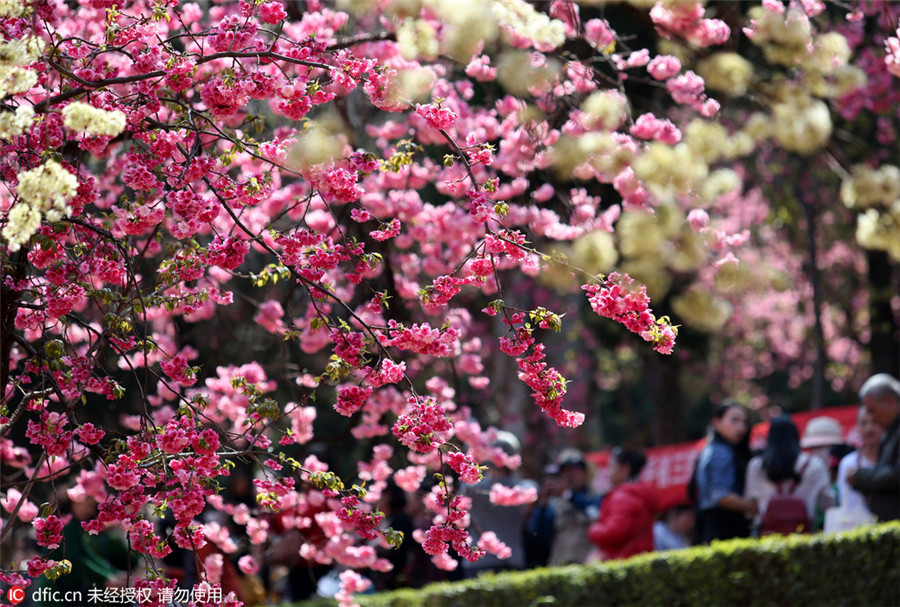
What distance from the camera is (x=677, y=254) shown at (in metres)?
2.61

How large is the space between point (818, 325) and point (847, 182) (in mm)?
11544

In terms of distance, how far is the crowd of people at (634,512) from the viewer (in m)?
6.15

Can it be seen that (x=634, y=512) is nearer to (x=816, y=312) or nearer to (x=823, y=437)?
(x=823, y=437)

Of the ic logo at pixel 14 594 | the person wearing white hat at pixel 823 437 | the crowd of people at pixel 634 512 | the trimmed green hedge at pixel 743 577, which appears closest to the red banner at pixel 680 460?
the person wearing white hat at pixel 823 437

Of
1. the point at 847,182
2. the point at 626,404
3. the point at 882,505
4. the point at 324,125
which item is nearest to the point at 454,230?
the point at 324,125

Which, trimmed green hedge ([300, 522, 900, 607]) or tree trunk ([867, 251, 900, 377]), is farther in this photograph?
tree trunk ([867, 251, 900, 377])

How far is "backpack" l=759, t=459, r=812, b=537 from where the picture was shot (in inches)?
253

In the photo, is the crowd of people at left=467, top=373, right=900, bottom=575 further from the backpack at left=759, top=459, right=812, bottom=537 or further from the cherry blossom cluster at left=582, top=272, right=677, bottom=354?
the cherry blossom cluster at left=582, top=272, right=677, bottom=354

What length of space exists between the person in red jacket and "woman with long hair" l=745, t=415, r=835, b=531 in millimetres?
633

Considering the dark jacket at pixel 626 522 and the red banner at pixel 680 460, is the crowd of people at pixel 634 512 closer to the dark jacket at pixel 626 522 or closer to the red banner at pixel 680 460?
the dark jacket at pixel 626 522

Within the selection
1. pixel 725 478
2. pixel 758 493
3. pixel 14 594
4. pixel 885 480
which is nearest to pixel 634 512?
pixel 725 478

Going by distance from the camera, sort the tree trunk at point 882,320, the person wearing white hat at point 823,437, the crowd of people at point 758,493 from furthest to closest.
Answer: the tree trunk at point 882,320 < the person wearing white hat at point 823,437 < the crowd of people at point 758,493

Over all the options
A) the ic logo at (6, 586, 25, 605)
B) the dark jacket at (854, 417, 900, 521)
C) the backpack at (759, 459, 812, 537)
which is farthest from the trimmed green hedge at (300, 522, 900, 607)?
the ic logo at (6, 586, 25, 605)

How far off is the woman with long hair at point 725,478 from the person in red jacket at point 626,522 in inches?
12.7
